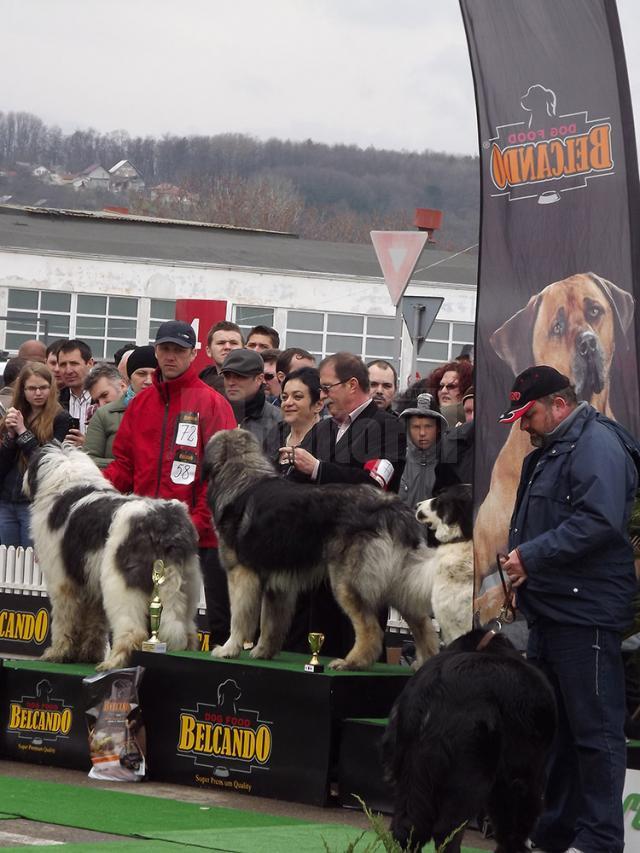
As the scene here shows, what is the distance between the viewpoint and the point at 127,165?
288ft

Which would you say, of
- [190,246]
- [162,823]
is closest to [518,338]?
[162,823]

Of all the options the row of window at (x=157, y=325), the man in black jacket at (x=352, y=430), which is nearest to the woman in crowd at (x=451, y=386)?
the man in black jacket at (x=352, y=430)

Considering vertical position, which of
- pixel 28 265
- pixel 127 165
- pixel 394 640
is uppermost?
pixel 127 165

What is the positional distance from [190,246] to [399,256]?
3244 centimetres

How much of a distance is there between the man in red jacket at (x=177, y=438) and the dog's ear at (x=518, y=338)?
2220 mm

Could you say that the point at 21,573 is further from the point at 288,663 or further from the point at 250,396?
the point at 288,663

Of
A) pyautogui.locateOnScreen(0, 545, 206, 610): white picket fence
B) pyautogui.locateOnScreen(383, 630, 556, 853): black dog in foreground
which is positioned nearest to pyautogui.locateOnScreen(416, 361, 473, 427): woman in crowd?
pyautogui.locateOnScreen(0, 545, 206, 610): white picket fence

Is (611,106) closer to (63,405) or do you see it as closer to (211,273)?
(63,405)

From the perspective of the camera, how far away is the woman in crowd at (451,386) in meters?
9.35

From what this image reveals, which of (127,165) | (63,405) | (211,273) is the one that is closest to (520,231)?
(63,405)

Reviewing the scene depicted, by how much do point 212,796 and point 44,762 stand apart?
1305mm

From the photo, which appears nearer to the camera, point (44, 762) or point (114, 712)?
point (114, 712)

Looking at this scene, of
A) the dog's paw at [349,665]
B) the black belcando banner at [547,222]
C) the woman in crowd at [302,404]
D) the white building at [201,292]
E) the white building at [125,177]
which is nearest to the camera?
the black belcando banner at [547,222]

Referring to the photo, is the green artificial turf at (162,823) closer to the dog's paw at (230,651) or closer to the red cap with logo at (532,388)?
the dog's paw at (230,651)
